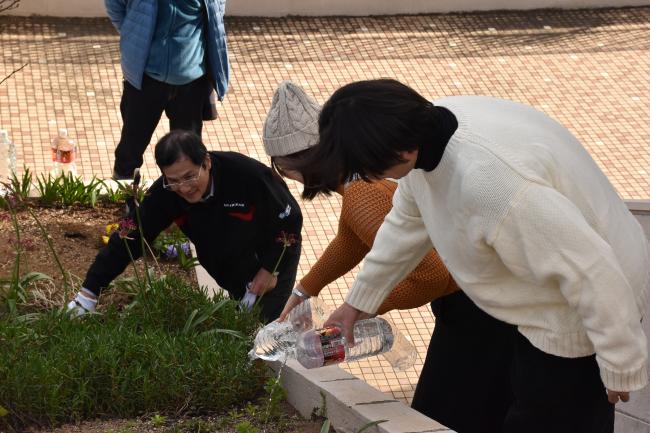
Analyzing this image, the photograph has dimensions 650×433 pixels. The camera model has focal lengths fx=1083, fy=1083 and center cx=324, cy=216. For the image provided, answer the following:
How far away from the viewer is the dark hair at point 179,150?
4.30 m

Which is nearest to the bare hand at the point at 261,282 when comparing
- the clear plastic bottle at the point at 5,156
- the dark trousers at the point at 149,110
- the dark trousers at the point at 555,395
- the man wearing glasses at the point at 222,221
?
the man wearing glasses at the point at 222,221

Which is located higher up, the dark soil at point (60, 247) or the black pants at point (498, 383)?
the black pants at point (498, 383)

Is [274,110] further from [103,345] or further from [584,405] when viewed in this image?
[584,405]

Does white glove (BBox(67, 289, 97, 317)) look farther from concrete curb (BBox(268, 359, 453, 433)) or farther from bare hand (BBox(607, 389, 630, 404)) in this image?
bare hand (BBox(607, 389, 630, 404))

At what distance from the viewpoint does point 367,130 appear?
8.47ft

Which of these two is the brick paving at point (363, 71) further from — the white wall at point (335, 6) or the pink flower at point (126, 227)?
the pink flower at point (126, 227)

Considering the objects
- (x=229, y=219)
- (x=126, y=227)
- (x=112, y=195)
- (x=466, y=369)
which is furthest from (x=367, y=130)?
(x=112, y=195)

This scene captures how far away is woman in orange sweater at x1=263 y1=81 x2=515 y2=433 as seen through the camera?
11.4 ft

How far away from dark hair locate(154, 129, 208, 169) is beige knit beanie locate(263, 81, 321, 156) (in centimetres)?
57

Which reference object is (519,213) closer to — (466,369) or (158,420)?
(466,369)

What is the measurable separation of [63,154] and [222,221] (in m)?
2.34

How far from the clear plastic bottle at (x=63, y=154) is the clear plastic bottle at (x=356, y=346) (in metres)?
2.57

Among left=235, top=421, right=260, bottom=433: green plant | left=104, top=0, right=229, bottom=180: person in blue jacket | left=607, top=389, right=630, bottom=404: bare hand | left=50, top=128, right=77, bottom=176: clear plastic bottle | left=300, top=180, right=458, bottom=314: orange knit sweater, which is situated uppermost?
left=607, top=389, right=630, bottom=404: bare hand

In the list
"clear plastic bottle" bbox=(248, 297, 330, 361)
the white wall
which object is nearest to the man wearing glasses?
"clear plastic bottle" bbox=(248, 297, 330, 361)
